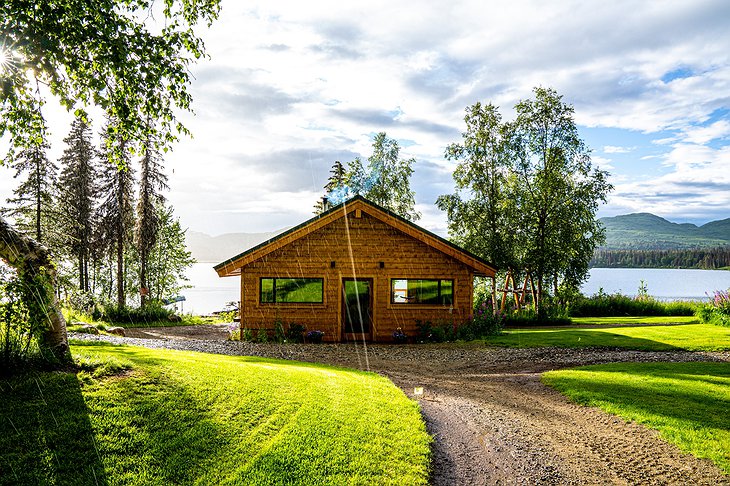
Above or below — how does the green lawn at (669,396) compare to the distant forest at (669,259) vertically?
below

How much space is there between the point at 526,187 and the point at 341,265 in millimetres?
16219

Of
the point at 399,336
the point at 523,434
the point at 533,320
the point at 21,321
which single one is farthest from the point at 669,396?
the point at 533,320

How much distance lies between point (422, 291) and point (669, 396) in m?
10.9

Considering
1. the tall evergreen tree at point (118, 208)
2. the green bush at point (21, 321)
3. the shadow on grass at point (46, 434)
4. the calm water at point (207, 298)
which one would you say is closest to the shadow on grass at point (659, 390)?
the shadow on grass at point (46, 434)

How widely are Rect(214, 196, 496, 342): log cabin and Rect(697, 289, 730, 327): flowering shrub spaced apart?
12.0m

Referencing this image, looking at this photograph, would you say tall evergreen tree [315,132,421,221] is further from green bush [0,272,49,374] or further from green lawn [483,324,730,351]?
green bush [0,272,49,374]

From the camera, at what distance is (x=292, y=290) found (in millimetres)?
18953

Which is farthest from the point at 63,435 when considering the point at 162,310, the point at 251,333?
the point at 162,310

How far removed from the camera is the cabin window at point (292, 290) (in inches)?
742

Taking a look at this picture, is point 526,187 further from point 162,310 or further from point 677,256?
point 677,256

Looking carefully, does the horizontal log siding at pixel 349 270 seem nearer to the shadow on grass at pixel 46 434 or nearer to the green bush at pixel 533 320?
the green bush at pixel 533 320

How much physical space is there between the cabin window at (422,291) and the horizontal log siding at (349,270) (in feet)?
0.73

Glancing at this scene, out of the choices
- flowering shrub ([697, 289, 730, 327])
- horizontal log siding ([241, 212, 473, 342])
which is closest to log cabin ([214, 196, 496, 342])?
horizontal log siding ([241, 212, 473, 342])

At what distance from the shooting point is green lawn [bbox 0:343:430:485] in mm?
4758
